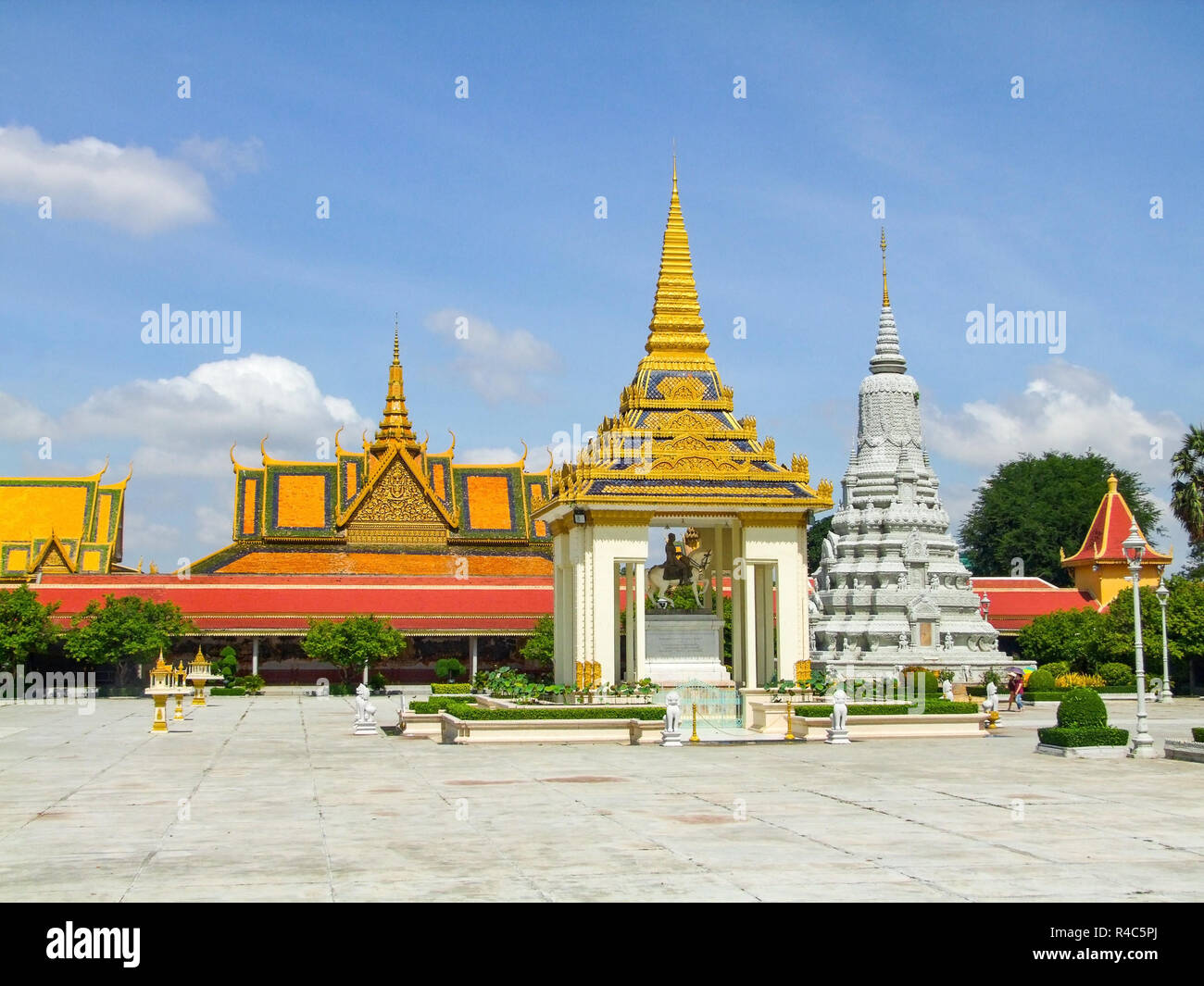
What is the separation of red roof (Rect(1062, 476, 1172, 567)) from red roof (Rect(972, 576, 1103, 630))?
1953mm

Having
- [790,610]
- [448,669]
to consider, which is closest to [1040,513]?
[448,669]

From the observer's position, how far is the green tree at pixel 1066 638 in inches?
2368

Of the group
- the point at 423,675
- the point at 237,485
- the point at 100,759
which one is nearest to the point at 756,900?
the point at 100,759

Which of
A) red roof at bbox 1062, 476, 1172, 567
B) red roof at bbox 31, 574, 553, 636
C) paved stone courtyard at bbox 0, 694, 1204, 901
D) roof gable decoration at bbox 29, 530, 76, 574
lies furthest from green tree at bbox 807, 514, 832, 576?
paved stone courtyard at bbox 0, 694, 1204, 901

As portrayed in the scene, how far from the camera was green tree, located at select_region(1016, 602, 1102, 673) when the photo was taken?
60.2 metres

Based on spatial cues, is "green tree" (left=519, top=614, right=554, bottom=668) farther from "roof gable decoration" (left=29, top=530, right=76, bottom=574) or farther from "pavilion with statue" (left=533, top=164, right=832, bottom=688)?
"roof gable decoration" (left=29, top=530, right=76, bottom=574)

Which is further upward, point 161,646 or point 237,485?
point 237,485

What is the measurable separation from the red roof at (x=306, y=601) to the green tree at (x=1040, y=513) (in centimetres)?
4128

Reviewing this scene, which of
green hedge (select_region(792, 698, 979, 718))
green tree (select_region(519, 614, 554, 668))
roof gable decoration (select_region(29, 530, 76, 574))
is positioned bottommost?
green hedge (select_region(792, 698, 979, 718))

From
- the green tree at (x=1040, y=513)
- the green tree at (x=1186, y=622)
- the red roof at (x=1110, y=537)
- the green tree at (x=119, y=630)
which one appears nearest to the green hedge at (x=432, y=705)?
the green tree at (x=119, y=630)

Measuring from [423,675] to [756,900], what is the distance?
178 ft

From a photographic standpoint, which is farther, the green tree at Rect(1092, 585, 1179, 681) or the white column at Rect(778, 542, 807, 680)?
the green tree at Rect(1092, 585, 1179, 681)

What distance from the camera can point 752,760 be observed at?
2748 cm
